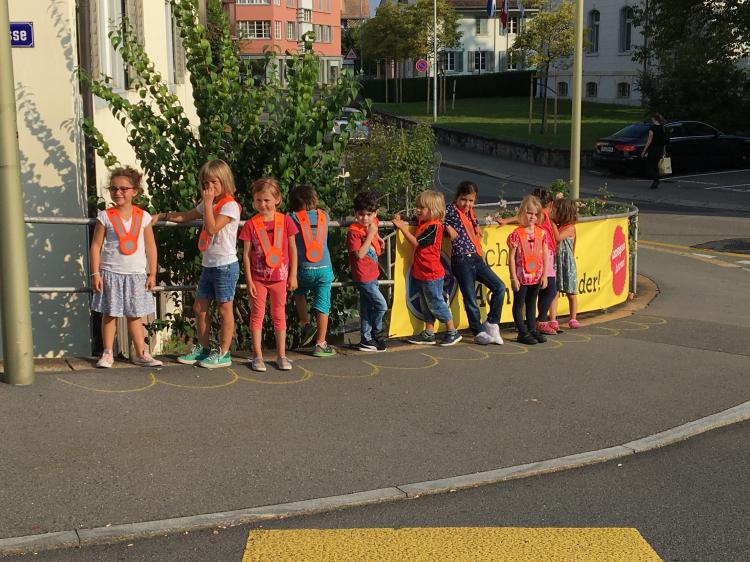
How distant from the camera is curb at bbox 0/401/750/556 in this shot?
5297 mm

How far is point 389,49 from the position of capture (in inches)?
2704

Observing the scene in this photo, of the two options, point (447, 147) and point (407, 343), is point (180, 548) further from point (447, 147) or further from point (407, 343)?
point (447, 147)

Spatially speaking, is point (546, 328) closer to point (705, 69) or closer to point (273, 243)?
point (273, 243)

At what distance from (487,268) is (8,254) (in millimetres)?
4364

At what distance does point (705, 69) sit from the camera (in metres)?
37.1

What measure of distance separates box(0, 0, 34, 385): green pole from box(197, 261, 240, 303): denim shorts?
1.40 m

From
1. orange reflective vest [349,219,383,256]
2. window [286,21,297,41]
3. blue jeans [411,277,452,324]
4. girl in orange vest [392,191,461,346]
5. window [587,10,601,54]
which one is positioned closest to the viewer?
orange reflective vest [349,219,383,256]

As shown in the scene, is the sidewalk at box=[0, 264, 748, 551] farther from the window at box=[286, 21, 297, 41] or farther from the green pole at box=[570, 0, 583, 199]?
the window at box=[286, 21, 297, 41]

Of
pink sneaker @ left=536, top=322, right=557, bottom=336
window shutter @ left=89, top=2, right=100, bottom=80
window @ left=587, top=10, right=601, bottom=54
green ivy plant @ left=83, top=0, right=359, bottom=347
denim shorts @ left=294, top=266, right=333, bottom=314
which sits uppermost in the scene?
window @ left=587, top=10, right=601, bottom=54

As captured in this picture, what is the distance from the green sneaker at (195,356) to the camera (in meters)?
8.62

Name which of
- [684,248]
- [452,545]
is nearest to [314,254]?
[452,545]

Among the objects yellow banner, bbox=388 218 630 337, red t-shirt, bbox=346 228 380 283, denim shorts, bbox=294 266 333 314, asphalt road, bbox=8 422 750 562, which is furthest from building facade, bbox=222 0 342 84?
asphalt road, bbox=8 422 750 562

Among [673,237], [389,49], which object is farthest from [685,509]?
[389,49]

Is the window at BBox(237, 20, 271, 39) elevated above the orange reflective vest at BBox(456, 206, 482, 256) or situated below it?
above
